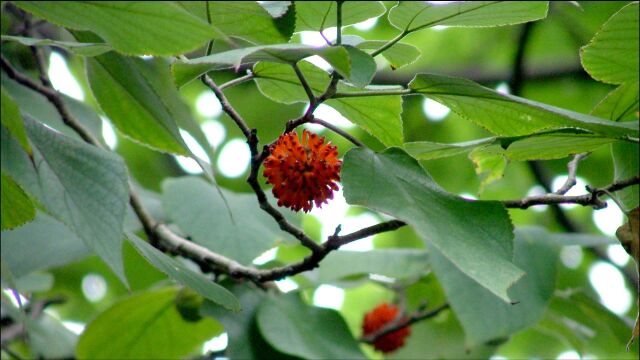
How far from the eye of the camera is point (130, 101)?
1358mm

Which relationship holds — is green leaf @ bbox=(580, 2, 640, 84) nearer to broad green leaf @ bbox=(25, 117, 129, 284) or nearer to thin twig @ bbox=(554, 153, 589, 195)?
thin twig @ bbox=(554, 153, 589, 195)

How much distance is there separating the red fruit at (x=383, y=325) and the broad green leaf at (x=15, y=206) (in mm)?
1194

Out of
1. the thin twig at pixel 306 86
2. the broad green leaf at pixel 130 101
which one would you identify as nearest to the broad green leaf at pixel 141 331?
the broad green leaf at pixel 130 101

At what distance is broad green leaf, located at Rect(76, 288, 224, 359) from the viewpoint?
171 cm

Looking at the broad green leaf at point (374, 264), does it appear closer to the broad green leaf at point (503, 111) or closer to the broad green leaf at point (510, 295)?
the broad green leaf at point (510, 295)

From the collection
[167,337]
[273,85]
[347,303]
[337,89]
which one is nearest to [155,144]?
[273,85]

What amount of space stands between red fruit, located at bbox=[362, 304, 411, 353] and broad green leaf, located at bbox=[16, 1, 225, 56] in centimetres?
133

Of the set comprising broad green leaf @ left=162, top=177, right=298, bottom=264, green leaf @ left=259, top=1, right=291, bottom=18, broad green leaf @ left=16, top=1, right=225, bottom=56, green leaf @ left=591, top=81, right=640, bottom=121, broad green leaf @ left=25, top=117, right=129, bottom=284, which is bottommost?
broad green leaf @ left=162, top=177, right=298, bottom=264

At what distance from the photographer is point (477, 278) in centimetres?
91

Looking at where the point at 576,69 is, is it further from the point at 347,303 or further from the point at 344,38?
the point at 344,38

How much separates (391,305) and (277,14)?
1494 mm

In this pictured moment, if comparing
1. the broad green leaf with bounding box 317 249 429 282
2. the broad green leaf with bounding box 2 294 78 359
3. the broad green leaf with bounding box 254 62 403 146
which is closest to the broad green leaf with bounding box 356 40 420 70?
the broad green leaf with bounding box 254 62 403 146

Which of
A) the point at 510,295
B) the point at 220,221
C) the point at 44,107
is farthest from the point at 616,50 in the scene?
the point at 44,107

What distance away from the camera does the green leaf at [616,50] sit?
114cm
